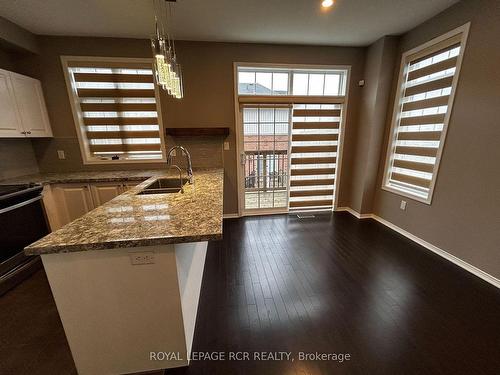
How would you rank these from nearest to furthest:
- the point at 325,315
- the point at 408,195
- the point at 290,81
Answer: the point at 325,315 < the point at 408,195 < the point at 290,81

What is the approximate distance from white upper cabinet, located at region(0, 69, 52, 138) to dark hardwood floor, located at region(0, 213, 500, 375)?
1752mm

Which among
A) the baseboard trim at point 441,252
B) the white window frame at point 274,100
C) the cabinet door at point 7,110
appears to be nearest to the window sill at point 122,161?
the cabinet door at point 7,110

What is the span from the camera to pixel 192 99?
2992 millimetres

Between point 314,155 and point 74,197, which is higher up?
point 314,155

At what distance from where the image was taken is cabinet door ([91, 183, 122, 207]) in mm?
2598

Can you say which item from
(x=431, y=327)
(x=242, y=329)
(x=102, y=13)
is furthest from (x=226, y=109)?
(x=431, y=327)

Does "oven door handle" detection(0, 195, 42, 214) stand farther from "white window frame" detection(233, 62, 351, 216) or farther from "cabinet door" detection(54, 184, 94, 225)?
"white window frame" detection(233, 62, 351, 216)

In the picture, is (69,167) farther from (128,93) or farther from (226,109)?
(226,109)

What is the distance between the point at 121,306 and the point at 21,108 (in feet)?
9.78

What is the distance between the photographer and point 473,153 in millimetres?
2021

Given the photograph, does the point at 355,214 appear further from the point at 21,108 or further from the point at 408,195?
the point at 21,108

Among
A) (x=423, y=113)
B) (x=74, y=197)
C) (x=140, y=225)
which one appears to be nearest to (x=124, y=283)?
(x=140, y=225)

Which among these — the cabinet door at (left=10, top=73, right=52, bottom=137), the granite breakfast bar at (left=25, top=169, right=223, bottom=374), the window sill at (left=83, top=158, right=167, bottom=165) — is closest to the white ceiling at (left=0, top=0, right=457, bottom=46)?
the cabinet door at (left=10, top=73, right=52, bottom=137)

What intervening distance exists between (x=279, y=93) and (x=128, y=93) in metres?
2.27
